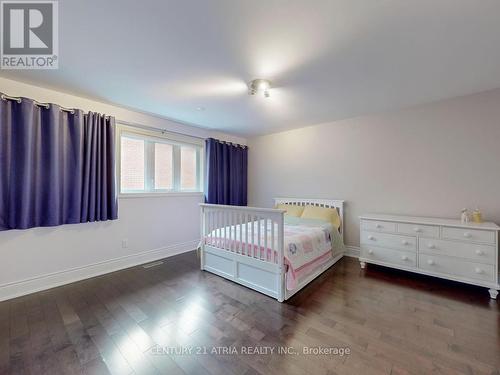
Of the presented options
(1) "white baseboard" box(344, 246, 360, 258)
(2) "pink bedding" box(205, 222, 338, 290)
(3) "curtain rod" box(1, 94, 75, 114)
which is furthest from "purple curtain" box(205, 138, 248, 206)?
(1) "white baseboard" box(344, 246, 360, 258)

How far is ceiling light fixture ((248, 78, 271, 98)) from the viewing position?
2235 mm

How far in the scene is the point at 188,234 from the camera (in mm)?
3955

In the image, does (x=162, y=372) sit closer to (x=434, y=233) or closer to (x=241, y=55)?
(x=241, y=55)

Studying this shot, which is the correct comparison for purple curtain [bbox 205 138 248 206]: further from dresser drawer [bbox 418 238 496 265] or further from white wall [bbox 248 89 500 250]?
dresser drawer [bbox 418 238 496 265]

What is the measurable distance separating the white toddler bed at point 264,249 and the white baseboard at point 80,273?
3.15 feet

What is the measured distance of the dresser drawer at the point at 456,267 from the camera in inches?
89.6

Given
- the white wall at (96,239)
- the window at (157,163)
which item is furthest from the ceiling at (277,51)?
the window at (157,163)

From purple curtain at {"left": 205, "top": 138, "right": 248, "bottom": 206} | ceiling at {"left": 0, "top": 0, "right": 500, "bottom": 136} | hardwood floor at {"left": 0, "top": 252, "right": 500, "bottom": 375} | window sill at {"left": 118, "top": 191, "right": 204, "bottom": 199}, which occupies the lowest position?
hardwood floor at {"left": 0, "top": 252, "right": 500, "bottom": 375}

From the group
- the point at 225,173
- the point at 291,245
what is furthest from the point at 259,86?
the point at 225,173

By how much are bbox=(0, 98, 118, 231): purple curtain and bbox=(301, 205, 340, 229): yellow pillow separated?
2.97m

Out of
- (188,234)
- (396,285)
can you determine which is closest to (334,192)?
(396,285)

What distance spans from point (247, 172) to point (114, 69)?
3323 millimetres

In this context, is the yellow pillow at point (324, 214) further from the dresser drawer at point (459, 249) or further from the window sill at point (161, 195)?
the window sill at point (161, 195)

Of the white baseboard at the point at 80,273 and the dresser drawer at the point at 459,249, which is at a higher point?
the dresser drawer at the point at 459,249
